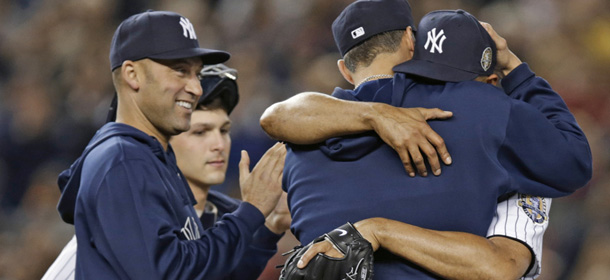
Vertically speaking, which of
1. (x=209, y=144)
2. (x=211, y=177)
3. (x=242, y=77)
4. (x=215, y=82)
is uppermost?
(x=215, y=82)

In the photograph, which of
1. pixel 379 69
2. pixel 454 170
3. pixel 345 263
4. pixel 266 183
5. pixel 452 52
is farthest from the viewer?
pixel 266 183

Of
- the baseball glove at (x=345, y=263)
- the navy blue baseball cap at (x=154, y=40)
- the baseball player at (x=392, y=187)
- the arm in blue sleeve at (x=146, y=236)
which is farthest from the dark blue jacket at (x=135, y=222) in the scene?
the baseball glove at (x=345, y=263)

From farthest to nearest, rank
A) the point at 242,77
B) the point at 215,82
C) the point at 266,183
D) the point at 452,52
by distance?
the point at 242,77, the point at 215,82, the point at 266,183, the point at 452,52

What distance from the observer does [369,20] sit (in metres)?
2.60

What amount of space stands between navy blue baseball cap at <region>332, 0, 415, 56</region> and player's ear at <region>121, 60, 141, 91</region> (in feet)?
2.64

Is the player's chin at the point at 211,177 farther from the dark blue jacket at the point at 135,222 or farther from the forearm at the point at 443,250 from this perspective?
the forearm at the point at 443,250

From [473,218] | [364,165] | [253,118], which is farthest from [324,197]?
[253,118]

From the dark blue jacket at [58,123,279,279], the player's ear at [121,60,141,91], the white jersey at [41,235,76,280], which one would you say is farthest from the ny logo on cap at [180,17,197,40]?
the white jersey at [41,235,76,280]

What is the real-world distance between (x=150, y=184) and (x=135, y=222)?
0.15 m

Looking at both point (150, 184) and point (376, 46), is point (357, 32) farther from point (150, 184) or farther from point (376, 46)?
point (150, 184)

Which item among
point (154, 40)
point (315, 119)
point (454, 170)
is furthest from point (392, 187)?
point (154, 40)

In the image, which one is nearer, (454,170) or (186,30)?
(454,170)

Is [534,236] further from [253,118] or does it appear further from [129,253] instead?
[253,118]

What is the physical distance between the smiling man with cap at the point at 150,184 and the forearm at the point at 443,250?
0.72 metres
